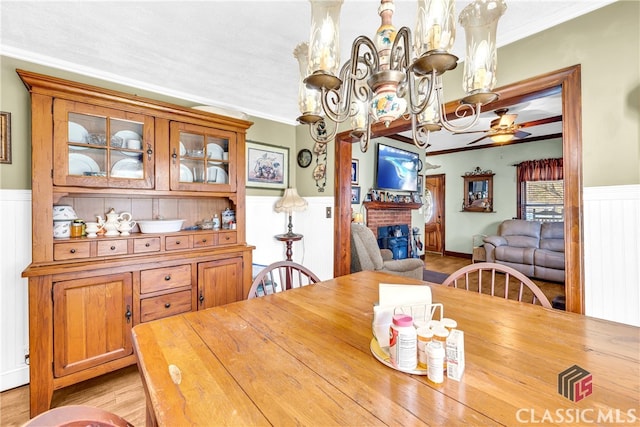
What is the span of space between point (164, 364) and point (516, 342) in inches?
44.1

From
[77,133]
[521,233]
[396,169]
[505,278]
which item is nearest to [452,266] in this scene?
[521,233]

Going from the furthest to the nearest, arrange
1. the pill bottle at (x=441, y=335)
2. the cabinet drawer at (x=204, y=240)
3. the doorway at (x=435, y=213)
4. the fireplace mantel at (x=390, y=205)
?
the doorway at (x=435, y=213), the fireplace mantel at (x=390, y=205), the cabinet drawer at (x=204, y=240), the pill bottle at (x=441, y=335)

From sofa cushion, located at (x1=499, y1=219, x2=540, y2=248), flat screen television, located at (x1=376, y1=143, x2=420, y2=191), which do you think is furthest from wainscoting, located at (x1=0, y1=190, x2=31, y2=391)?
sofa cushion, located at (x1=499, y1=219, x2=540, y2=248)

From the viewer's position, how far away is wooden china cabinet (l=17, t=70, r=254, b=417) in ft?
5.52

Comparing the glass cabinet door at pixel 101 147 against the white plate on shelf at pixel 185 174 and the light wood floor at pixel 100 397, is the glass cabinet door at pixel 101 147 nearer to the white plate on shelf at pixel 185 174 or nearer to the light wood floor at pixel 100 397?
the white plate on shelf at pixel 185 174

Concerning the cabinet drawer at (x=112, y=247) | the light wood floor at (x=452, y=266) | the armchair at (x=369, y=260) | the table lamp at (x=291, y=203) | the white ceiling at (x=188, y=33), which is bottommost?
the light wood floor at (x=452, y=266)

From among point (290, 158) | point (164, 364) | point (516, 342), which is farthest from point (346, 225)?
point (164, 364)

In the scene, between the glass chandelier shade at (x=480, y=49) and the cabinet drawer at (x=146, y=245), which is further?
the cabinet drawer at (x=146, y=245)

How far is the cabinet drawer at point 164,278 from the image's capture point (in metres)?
1.99

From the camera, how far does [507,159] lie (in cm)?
581

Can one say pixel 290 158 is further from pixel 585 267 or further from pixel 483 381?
pixel 483 381

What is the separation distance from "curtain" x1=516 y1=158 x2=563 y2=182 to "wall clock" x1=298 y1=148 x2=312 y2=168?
467 centimetres

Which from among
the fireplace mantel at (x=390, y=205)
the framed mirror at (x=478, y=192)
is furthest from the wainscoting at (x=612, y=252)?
the framed mirror at (x=478, y=192)

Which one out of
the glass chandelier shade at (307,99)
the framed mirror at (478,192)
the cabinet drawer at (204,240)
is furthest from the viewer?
Answer: the framed mirror at (478,192)
